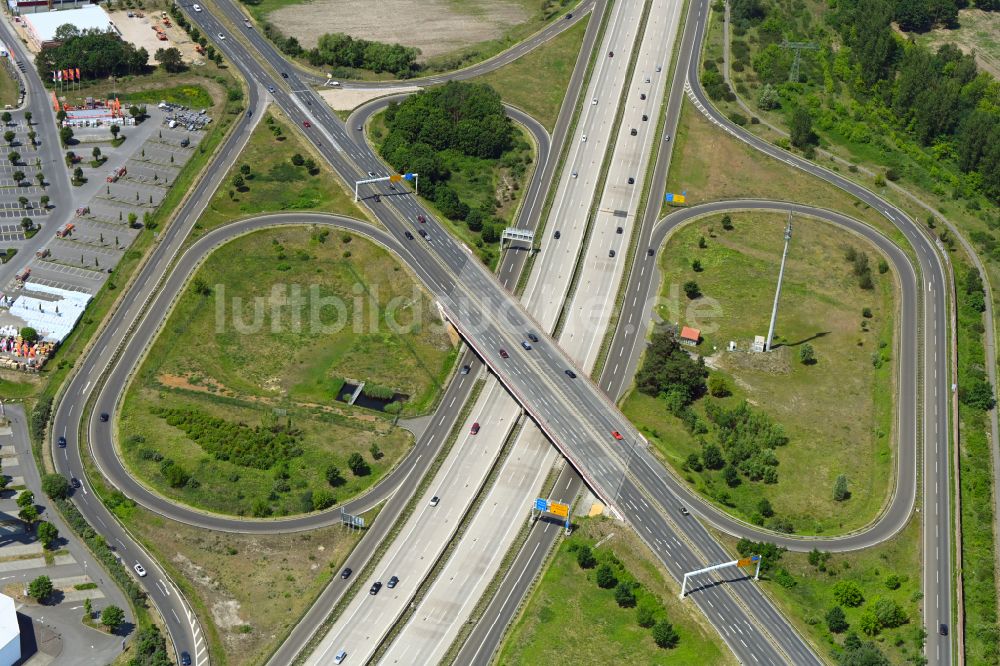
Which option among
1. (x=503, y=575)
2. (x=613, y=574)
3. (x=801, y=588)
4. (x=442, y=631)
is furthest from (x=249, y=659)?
(x=801, y=588)

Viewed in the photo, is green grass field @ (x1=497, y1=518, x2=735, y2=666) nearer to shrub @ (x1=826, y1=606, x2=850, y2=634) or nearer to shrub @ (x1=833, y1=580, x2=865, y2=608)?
shrub @ (x1=826, y1=606, x2=850, y2=634)

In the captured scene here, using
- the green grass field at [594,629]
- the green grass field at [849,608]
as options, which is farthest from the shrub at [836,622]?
the green grass field at [594,629]

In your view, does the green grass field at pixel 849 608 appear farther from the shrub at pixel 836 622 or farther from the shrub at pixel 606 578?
the shrub at pixel 606 578

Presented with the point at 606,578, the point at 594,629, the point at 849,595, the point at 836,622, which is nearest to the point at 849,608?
the point at 849,595

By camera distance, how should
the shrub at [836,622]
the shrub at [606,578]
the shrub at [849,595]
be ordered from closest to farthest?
the shrub at [836,622], the shrub at [849,595], the shrub at [606,578]

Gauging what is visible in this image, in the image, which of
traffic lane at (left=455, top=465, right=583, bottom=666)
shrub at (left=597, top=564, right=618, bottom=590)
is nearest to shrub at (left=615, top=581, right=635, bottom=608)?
shrub at (left=597, top=564, right=618, bottom=590)
